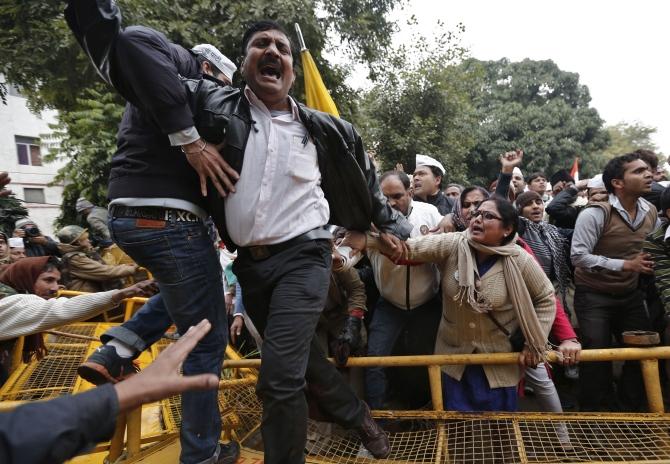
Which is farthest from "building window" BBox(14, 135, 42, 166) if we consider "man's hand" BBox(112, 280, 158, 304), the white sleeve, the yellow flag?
"man's hand" BBox(112, 280, 158, 304)

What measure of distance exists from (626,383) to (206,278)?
2.96 metres

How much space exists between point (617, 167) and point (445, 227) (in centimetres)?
135

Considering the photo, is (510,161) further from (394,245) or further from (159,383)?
(159,383)

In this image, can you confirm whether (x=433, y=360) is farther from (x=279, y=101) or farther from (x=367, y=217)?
(x=279, y=101)

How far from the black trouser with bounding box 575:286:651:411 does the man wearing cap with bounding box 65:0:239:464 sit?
2.40m

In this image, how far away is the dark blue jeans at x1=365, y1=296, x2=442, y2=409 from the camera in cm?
284

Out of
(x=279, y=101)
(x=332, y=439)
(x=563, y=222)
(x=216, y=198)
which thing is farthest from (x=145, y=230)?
(x=563, y=222)

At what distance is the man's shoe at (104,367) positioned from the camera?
187 cm

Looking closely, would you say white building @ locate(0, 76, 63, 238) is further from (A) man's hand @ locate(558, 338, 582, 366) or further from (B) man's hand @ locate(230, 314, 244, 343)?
(A) man's hand @ locate(558, 338, 582, 366)

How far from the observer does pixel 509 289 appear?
92.9 inches

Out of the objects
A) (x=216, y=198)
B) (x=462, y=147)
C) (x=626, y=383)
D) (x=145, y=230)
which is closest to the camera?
(x=145, y=230)

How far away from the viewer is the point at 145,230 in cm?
175

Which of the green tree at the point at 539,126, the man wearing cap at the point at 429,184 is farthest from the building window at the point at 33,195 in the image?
the man wearing cap at the point at 429,184

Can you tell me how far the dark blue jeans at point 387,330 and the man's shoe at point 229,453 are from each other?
101 centimetres
